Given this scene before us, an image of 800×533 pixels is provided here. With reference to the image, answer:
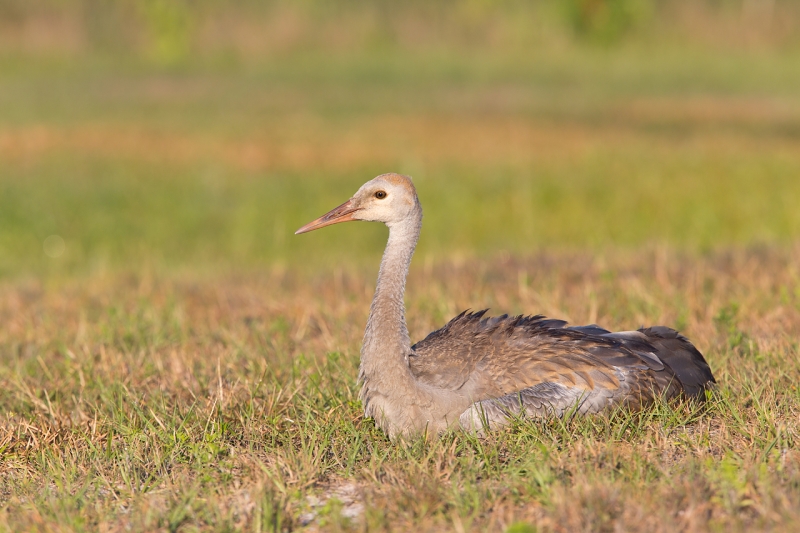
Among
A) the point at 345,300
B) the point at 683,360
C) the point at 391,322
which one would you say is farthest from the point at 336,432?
the point at 345,300

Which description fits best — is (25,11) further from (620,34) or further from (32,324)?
(32,324)

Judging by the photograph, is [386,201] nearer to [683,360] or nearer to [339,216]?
[339,216]

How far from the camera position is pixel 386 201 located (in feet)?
15.8

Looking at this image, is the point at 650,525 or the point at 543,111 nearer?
the point at 650,525

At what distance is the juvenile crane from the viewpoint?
443 cm

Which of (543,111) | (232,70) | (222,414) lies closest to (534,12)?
(232,70)

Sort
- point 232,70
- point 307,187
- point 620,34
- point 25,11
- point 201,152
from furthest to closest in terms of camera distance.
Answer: point 25,11, point 620,34, point 232,70, point 201,152, point 307,187

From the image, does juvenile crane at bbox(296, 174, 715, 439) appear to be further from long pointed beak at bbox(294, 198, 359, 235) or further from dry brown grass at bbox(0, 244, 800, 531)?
dry brown grass at bbox(0, 244, 800, 531)

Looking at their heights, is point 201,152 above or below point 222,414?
below

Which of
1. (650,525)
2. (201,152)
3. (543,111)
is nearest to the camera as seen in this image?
(650,525)

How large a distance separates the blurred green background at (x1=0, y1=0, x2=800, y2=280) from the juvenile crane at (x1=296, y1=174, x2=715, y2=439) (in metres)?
5.39

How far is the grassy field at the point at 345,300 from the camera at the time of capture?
3.71 m

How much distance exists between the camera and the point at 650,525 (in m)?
3.38

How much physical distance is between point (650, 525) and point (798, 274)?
482 centimetres
